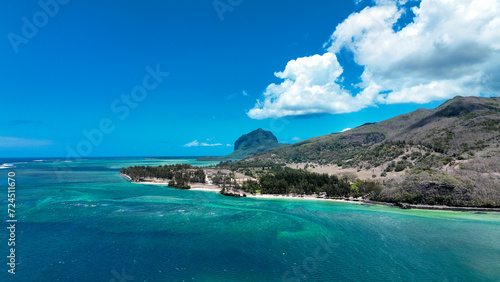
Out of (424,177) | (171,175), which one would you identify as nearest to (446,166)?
(424,177)

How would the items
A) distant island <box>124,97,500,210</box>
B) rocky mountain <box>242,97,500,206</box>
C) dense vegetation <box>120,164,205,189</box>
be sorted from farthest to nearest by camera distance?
dense vegetation <box>120,164,205,189</box> < distant island <box>124,97,500,210</box> < rocky mountain <box>242,97,500,206</box>

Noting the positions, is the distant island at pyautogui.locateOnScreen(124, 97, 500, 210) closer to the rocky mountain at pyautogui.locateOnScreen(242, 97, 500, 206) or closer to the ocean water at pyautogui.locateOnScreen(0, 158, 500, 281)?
the rocky mountain at pyautogui.locateOnScreen(242, 97, 500, 206)

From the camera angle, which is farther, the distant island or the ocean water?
the distant island

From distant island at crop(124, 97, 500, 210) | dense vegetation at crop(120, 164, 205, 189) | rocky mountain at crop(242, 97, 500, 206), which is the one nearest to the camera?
rocky mountain at crop(242, 97, 500, 206)

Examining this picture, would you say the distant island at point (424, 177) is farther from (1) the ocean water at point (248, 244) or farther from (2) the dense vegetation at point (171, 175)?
(1) the ocean water at point (248, 244)

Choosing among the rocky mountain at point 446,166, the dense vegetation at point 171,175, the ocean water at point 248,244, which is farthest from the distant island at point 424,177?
the ocean water at point 248,244

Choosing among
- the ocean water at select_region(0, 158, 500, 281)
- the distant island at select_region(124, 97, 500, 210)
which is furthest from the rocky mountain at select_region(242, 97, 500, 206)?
the ocean water at select_region(0, 158, 500, 281)

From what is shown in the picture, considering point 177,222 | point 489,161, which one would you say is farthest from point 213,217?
point 489,161

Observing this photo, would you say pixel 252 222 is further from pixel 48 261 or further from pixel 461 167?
pixel 461 167
